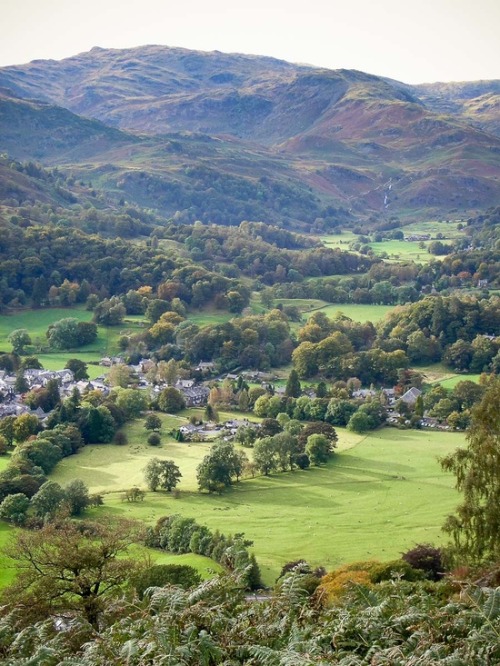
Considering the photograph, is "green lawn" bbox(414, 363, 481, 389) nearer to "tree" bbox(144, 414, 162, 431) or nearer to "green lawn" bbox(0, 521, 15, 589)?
"tree" bbox(144, 414, 162, 431)

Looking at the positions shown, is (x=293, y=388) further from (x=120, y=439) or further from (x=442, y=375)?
(x=120, y=439)

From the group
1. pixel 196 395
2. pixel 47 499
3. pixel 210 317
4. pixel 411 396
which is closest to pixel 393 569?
pixel 47 499

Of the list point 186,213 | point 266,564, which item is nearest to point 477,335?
point 266,564

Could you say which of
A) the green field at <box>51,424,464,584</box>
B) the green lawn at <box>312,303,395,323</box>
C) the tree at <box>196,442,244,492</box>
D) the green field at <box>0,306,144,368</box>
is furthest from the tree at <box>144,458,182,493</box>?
the green lawn at <box>312,303,395,323</box>

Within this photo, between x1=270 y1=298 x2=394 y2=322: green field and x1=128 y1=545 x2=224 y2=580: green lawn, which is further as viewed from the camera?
x1=270 y1=298 x2=394 y2=322: green field

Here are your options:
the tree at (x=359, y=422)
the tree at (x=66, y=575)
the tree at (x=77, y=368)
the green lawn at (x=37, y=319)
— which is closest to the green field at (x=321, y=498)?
the tree at (x=359, y=422)
